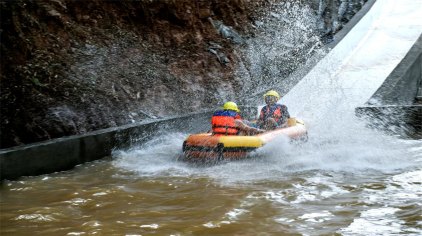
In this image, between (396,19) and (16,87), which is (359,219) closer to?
(16,87)

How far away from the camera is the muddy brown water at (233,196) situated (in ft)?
12.6

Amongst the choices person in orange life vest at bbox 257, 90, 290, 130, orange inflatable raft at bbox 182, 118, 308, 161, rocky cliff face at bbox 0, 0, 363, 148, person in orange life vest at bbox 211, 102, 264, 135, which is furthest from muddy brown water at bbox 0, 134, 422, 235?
rocky cliff face at bbox 0, 0, 363, 148

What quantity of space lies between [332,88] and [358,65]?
5.43 ft

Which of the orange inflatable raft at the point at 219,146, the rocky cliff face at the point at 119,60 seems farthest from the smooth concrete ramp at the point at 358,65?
the orange inflatable raft at the point at 219,146

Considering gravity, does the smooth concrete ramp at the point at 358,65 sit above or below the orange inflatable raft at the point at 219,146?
above

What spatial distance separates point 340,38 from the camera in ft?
48.5

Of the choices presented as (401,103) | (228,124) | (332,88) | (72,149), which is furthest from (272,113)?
(332,88)

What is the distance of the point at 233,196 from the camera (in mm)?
4805

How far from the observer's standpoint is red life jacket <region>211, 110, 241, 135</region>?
23.1ft

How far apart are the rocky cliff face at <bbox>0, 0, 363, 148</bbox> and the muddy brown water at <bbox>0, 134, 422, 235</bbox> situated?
116cm

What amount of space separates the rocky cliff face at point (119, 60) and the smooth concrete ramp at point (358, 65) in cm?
110

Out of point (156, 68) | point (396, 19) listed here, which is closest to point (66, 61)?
point (156, 68)

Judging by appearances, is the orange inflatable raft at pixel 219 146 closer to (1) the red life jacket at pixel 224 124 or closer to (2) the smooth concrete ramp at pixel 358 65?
(1) the red life jacket at pixel 224 124

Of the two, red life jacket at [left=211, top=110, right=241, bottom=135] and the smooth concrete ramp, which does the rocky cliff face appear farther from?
red life jacket at [left=211, top=110, right=241, bottom=135]
